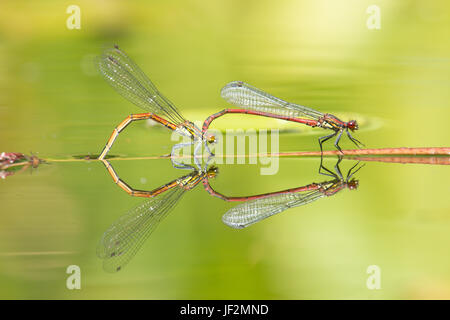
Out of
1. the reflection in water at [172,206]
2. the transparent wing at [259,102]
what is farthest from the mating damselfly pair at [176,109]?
the reflection in water at [172,206]

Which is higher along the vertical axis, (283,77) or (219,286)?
(283,77)

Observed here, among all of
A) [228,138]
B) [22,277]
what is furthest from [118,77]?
[22,277]

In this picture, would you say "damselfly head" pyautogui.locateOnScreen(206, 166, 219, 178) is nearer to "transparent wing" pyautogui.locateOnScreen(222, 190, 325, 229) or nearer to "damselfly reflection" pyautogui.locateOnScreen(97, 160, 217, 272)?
"damselfly reflection" pyautogui.locateOnScreen(97, 160, 217, 272)

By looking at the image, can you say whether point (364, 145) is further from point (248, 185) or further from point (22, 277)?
point (22, 277)

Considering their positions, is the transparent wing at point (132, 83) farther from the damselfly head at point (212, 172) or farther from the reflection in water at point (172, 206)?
the reflection in water at point (172, 206)

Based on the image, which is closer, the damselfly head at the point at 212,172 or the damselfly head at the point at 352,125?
the damselfly head at the point at 212,172

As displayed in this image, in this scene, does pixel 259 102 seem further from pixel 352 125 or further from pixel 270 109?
pixel 352 125
